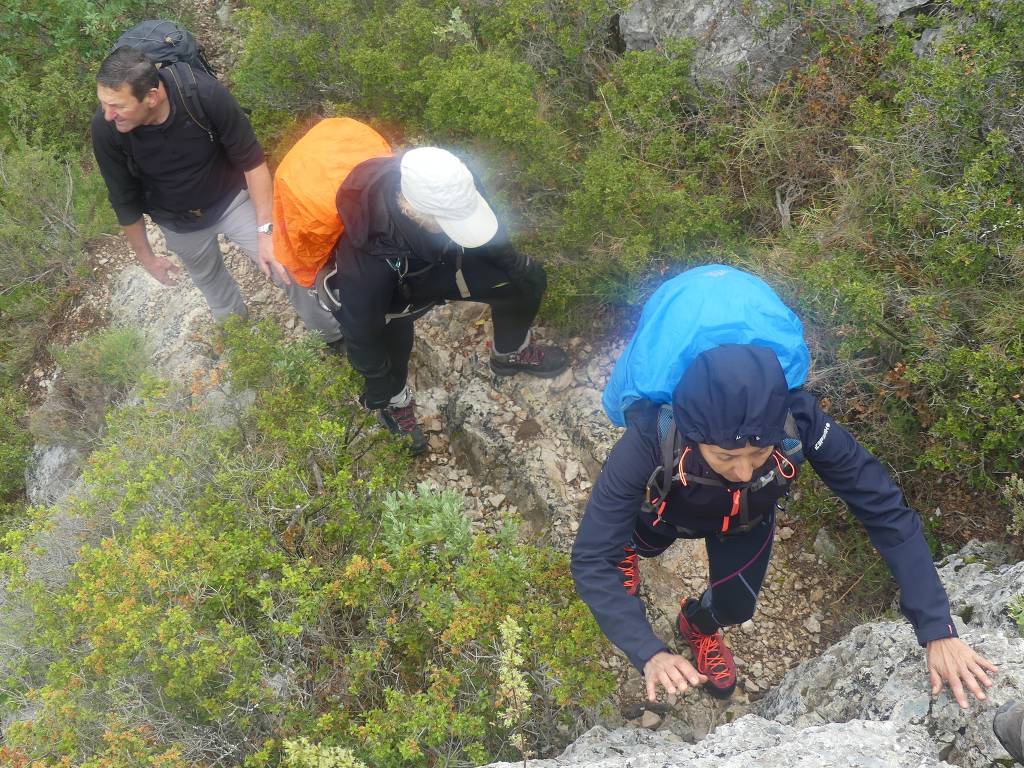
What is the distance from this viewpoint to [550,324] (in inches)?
211

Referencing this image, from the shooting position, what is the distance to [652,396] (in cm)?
270

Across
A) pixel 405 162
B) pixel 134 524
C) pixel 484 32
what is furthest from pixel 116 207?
pixel 484 32

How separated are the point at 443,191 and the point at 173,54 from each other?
210 cm

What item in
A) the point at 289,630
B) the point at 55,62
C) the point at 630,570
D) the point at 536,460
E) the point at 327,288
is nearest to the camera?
the point at 289,630

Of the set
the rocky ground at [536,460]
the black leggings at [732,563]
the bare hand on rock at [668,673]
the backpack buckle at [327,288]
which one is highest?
the backpack buckle at [327,288]

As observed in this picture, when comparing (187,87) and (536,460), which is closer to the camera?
(187,87)

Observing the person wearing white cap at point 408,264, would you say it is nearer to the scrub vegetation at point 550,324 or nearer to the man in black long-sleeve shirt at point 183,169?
the scrub vegetation at point 550,324

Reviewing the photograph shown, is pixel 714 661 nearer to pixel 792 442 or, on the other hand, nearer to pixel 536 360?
pixel 792 442

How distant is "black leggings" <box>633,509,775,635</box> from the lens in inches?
134

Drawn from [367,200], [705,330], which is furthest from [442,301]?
[705,330]

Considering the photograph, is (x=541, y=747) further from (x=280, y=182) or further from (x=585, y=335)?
(x=280, y=182)

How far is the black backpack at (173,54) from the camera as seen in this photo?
405 cm

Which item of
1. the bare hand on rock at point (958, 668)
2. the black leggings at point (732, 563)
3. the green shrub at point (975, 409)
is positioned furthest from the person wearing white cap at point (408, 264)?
the bare hand on rock at point (958, 668)

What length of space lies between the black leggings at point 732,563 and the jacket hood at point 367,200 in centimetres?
197
